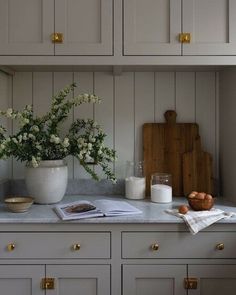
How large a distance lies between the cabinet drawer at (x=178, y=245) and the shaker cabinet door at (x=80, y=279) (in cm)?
15

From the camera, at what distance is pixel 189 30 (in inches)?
72.4

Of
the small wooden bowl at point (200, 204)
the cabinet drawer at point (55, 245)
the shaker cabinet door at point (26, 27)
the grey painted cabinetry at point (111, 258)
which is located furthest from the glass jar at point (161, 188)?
the shaker cabinet door at point (26, 27)

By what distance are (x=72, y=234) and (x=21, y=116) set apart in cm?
71

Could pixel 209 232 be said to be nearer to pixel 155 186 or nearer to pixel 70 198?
pixel 155 186

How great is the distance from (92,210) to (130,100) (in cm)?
88

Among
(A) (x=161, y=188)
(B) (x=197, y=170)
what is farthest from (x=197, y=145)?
(A) (x=161, y=188)

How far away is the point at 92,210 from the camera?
5.59ft

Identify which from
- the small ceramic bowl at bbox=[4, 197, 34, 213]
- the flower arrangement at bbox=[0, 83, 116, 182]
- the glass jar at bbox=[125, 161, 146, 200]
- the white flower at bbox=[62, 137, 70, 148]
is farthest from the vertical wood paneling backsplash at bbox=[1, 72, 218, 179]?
the small ceramic bowl at bbox=[4, 197, 34, 213]

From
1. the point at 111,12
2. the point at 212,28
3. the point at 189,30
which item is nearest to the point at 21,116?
the point at 111,12

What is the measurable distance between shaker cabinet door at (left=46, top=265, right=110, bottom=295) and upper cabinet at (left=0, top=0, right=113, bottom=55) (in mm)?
1148

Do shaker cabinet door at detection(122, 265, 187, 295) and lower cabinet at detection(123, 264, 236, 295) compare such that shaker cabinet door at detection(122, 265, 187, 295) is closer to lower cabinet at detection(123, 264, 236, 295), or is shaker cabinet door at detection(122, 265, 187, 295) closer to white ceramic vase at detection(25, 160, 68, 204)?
lower cabinet at detection(123, 264, 236, 295)

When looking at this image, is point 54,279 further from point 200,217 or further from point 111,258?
point 200,217

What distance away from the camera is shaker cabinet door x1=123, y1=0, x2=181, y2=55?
183 cm

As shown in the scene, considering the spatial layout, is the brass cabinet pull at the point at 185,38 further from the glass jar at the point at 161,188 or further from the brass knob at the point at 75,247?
the brass knob at the point at 75,247
